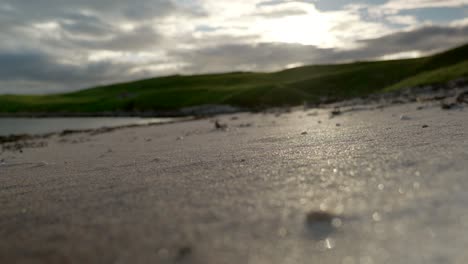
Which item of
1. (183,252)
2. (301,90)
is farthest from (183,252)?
(301,90)

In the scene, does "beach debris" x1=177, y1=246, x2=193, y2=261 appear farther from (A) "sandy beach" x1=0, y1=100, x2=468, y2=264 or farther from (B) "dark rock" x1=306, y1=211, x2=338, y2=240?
(B) "dark rock" x1=306, y1=211, x2=338, y2=240

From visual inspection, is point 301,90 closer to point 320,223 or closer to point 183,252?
point 320,223

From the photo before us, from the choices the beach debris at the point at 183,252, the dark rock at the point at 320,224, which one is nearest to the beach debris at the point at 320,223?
the dark rock at the point at 320,224

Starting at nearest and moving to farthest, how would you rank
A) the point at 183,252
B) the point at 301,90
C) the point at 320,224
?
the point at 183,252 < the point at 320,224 < the point at 301,90

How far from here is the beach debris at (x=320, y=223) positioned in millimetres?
1183

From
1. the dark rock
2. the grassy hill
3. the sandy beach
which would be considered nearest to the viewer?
the sandy beach

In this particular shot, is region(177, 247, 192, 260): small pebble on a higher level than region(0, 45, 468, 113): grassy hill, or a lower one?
lower

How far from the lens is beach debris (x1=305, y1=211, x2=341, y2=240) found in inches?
46.6

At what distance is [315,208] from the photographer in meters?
1.37

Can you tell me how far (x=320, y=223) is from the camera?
49.9 inches

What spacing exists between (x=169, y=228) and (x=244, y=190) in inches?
19.5

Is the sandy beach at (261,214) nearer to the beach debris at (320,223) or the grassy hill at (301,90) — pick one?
the beach debris at (320,223)

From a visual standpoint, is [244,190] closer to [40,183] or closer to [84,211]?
[84,211]

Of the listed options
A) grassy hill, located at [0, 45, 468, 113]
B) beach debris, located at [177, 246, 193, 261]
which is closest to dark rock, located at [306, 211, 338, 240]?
beach debris, located at [177, 246, 193, 261]
